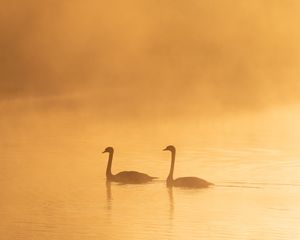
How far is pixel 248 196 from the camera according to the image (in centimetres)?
1852

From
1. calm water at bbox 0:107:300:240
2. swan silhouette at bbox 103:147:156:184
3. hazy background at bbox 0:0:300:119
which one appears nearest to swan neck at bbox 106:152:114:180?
swan silhouette at bbox 103:147:156:184

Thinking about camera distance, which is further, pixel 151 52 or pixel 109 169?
pixel 151 52

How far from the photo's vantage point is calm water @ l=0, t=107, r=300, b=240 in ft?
52.2

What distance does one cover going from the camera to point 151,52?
175ft

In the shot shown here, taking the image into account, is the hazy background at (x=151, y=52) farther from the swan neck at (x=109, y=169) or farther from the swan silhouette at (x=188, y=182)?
the swan silhouette at (x=188, y=182)

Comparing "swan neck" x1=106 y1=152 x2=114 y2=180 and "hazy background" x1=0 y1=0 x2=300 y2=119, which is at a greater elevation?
"hazy background" x1=0 y1=0 x2=300 y2=119

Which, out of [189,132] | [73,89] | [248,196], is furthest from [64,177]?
[73,89]

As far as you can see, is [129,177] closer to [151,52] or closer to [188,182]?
[188,182]

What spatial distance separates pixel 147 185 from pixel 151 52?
111 feet

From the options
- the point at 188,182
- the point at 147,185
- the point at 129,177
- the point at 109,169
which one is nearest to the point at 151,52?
the point at 109,169

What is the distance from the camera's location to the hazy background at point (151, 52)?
42.0m

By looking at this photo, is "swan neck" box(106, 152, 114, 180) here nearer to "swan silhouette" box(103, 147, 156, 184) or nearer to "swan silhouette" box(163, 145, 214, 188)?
"swan silhouette" box(103, 147, 156, 184)

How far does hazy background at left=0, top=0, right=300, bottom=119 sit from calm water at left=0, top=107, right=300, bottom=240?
11453mm

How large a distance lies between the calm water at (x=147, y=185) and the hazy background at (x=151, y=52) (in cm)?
1145
